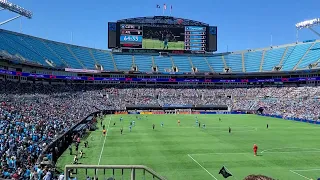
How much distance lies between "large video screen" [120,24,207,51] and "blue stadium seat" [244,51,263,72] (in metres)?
16.1

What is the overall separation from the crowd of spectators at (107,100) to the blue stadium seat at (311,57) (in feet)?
25.2

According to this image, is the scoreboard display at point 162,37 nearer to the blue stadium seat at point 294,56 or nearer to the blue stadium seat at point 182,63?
the blue stadium seat at point 182,63

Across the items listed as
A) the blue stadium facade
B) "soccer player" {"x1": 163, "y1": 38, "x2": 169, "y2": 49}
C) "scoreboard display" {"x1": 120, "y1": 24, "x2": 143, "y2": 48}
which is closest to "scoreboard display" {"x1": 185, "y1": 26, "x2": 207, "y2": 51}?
"soccer player" {"x1": 163, "y1": 38, "x2": 169, "y2": 49}

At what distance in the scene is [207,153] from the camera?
30938mm

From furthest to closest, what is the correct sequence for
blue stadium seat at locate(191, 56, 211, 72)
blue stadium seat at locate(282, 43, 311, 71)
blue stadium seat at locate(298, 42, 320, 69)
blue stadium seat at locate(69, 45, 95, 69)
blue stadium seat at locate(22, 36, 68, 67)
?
blue stadium seat at locate(191, 56, 211, 72) → blue stadium seat at locate(69, 45, 95, 69) → blue stadium seat at locate(282, 43, 311, 71) → blue stadium seat at locate(22, 36, 68, 67) → blue stadium seat at locate(298, 42, 320, 69)

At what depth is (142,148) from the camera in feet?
111

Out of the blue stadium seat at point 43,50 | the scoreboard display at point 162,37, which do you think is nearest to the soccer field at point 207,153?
the blue stadium seat at point 43,50

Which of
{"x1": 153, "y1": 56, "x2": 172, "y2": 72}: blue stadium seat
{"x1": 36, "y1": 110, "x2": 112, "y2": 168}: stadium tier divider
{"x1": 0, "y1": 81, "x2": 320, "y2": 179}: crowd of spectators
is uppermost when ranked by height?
{"x1": 153, "y1": 56, "x2": 172, "y2": 72}: blue stadium seat

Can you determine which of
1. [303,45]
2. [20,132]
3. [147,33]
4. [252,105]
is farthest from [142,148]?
[303,45]

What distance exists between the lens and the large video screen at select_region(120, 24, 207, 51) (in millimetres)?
99562

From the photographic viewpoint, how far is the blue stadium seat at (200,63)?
10786 centimetres

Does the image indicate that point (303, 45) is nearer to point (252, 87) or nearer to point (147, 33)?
point (252, 87)

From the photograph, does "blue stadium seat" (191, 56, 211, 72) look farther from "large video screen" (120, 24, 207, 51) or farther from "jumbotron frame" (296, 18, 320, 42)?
"jumbotron frame" (296, 18, 320, 42)

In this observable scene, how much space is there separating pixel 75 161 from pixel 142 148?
921 centimetres
